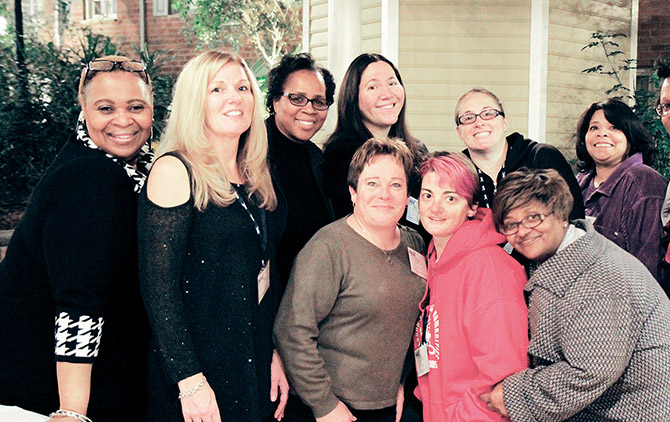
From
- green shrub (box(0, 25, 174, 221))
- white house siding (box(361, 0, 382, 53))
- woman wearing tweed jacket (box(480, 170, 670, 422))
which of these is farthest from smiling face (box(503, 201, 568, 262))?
green shrub (box(0, 25, 174, 221))

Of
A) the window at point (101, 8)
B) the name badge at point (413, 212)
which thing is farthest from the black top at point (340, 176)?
the window at point (101, 8)

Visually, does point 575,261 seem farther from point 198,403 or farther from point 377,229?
point 198,403

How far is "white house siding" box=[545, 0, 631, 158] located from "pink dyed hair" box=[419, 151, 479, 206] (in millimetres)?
4392

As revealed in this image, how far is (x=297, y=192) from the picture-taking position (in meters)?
2.66

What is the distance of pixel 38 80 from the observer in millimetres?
6375

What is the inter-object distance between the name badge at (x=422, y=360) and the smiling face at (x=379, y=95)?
3.89ft

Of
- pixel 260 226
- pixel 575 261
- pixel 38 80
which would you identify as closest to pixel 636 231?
pixel 575 261

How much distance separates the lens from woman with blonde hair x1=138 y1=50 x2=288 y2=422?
174 cm

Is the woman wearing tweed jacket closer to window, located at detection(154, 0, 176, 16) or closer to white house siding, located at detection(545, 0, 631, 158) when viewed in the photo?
white house siding, located at detection(545, 0, 631, 158)

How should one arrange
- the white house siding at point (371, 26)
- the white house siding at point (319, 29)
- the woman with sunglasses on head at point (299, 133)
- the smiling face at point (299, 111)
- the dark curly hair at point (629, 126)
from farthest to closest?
the white house siding at point (319, 29), the white house siding at point (371, 26), the dark curly hair at point (629, 126), the smiling face at point (299, 111), the woman with sunglasses on head at point (299, 133)

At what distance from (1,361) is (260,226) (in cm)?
86

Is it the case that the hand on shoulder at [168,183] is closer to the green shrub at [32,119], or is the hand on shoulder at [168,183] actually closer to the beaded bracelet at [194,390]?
the beaded bracelet at [194,390]

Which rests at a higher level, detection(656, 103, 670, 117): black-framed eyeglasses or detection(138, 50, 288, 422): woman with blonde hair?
detection(656, 103, 670, 117): black-framed eyeglasses

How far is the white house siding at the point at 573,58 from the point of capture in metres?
6.13
